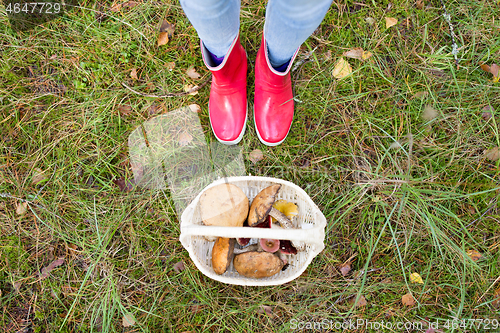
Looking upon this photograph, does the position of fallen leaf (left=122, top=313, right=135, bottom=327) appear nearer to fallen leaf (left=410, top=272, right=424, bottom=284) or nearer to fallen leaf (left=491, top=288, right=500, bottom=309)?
fallen leaf (left=410, top=272, right=424, bottom=284)

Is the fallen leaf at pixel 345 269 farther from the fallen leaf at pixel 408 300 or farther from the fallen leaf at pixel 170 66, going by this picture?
the fallen leaf at pixel 170 66

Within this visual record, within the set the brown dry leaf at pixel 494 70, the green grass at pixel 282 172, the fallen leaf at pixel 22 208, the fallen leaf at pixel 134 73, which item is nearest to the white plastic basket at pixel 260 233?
the green grass at pixel 282 172

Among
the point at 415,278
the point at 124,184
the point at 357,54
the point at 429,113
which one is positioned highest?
the point at 357,54

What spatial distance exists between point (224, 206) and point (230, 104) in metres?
0.81

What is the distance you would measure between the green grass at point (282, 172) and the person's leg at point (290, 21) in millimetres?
859

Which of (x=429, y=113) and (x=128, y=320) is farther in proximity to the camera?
(x=429, y=113)

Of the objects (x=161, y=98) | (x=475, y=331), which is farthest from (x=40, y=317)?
(x=475, y=331)

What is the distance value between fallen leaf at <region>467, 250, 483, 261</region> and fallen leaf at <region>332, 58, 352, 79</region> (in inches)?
69.8

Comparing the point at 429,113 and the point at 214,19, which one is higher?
the point at 214,19

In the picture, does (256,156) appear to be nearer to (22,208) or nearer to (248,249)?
(248,249)

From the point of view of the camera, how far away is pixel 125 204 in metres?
2.09

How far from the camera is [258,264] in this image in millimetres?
1555

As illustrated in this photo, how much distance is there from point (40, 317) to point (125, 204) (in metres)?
1.14

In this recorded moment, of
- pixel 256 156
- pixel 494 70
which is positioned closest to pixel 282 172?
pixel 256 156
